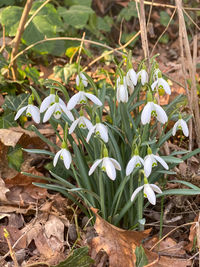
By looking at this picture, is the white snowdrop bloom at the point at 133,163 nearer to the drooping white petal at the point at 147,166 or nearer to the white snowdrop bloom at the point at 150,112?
the drooping white petal at the point at 147,166

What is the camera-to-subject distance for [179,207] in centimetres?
199

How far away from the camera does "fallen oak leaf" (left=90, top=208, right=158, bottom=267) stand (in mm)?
1640

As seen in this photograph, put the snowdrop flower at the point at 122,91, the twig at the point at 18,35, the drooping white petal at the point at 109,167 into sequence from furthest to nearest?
the twig at the point at 18,35 < the snowdrop flower at the point at 122,91 < the drooping white petal at the point at 109,167

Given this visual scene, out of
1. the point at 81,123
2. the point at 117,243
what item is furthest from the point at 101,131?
the point at 117,243

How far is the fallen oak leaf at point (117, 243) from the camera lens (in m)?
1.64

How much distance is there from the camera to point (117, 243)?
65.6 inches

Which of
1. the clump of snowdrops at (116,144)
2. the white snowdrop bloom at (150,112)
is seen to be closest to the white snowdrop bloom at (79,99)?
the clump of snowdrops at (116,144)

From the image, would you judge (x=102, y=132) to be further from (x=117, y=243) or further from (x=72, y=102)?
(x=117, y=243)

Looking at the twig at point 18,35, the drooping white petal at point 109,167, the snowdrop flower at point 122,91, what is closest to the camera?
the drooping white petal at point 109,167

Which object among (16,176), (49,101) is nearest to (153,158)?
(49,101)

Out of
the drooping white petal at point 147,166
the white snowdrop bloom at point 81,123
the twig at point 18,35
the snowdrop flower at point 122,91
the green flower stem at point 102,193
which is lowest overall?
the green flower stem at point 102,193

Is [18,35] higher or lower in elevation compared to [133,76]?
higher

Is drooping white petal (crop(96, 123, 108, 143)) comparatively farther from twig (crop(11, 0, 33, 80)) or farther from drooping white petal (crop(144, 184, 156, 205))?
twig (crop(11, 0, 33, 80))

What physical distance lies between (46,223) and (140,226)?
0.44m
